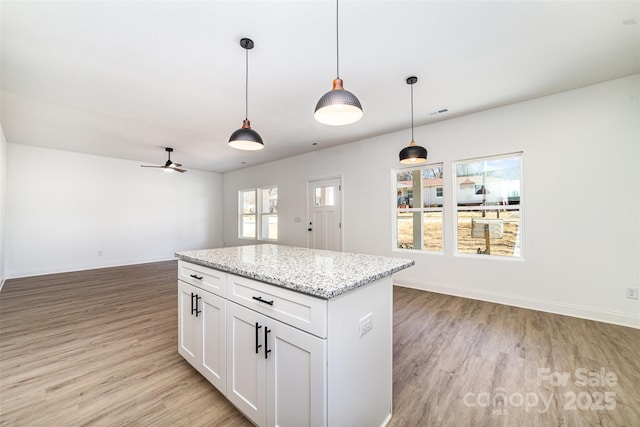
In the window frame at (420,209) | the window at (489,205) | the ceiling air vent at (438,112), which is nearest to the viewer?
the window at (489,205)

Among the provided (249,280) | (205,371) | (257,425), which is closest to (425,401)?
(257,425)

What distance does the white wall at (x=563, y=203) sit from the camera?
2.73 meters

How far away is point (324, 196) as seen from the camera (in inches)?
220

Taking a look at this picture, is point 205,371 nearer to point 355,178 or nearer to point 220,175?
point 355,178

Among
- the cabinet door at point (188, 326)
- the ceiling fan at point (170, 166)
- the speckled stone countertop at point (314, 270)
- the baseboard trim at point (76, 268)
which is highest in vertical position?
the ceiling fan at point (170, 166)

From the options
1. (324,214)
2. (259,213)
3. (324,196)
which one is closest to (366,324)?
(324,214)

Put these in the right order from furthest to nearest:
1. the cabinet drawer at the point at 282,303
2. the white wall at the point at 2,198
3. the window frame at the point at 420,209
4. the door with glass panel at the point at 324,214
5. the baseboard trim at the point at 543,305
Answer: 1. the door with glass panel at the point at 324,214
2. the white wall at the point at 2,198
3. the window frame at the point at 420,209
4. the baseboard trim at the point at 543,305
5. the cabinet drawer at the point at 282,303

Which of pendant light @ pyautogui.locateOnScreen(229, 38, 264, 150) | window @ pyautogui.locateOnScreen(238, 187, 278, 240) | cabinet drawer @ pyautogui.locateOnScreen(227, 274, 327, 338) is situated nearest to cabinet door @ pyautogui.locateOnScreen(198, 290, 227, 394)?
cabinet drawer @ pyautogui.locateOnScreen(227, 274, 327, 338)

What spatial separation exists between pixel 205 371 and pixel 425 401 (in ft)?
5.18

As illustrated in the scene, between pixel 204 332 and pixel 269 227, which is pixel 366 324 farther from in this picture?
pixel 269 227

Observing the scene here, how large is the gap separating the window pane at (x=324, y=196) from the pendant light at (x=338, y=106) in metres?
3.63

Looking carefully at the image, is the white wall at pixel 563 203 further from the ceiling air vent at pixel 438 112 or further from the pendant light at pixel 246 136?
the pendant light at pixel 246 136

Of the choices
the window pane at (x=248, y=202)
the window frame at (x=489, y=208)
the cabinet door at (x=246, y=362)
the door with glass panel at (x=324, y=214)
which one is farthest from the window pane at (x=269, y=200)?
the cabinet door at (x=246, y=362)

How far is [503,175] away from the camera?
354 centimetres
